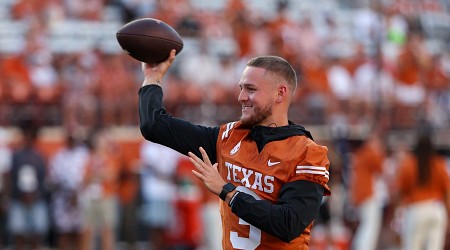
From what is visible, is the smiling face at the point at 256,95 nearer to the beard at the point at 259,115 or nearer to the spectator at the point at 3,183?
the beard at the point at 259,115

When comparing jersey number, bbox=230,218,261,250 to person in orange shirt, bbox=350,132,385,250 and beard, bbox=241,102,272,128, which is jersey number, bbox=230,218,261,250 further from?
person in orange shirt, bbox=350,132,385,250

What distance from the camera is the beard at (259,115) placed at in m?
4.59

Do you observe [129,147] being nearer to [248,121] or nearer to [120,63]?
[120,63]

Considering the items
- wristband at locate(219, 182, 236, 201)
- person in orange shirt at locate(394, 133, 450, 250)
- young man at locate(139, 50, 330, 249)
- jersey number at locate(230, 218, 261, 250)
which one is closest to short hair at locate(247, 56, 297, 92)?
young man at locate(139, 50, 330, 249)

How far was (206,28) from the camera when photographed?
15.9 metres

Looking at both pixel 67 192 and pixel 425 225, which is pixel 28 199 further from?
pixel 425 225

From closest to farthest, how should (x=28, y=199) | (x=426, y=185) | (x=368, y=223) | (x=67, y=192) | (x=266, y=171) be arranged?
(x=266, y=171) → (x=426, y=185) → (x=28, y=199) → (x=67, y=192) → (x=368, y=223)

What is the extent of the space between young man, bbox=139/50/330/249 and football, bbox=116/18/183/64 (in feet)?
0.20

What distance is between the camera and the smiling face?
180 inches

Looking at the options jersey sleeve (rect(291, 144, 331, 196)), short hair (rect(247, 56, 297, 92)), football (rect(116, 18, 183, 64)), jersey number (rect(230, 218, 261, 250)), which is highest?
football (rect(116, 18, 183, 64))

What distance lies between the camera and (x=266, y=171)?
14.8 ft

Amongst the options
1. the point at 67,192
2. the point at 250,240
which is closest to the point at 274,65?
the point at 250,240

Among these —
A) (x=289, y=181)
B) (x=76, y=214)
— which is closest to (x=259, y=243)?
(x=289, y=181)

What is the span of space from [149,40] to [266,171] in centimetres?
86
